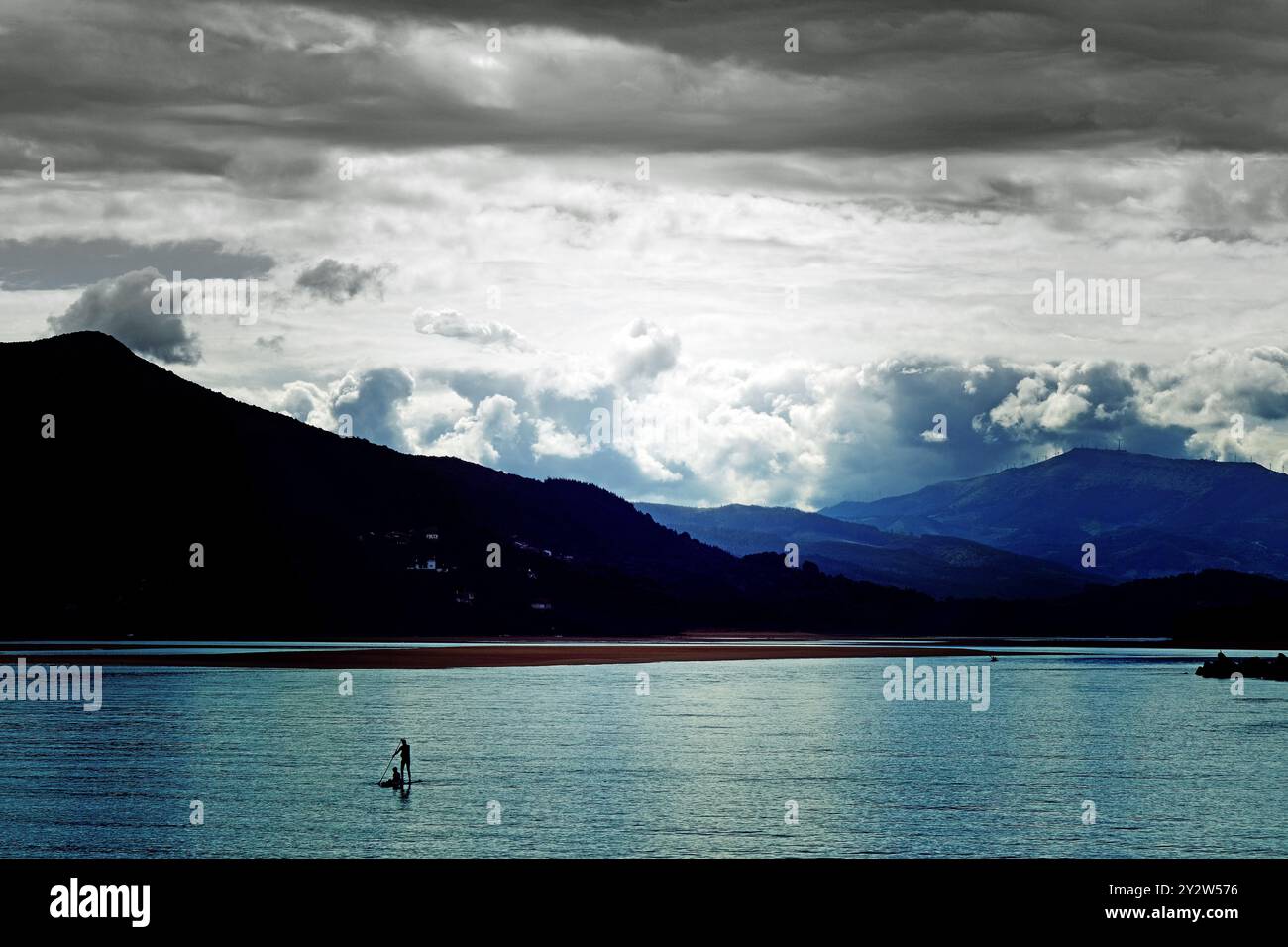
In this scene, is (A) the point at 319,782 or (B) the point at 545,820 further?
(A) the point at 319,782

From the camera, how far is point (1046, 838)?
2623 inches

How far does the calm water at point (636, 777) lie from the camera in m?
64.7

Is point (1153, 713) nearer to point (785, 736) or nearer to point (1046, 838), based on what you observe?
point (785, 736)

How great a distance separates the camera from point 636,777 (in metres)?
84.8

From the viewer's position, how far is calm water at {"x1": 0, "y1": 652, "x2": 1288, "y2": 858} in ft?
212

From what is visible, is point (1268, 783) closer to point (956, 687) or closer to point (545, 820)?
point (545, 820)
